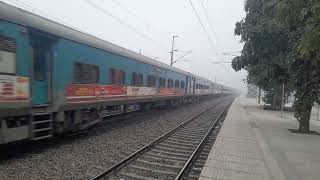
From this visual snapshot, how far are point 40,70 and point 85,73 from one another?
3010 millimetres

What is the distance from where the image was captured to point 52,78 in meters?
11.5

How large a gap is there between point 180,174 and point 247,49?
18.2 meters

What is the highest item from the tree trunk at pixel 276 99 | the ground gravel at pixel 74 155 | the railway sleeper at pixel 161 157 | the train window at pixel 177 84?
the train window at pixel 177 84

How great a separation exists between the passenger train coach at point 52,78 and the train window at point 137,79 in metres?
0.90

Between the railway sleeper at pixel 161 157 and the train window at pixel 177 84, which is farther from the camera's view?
the train window at pixel 177 84

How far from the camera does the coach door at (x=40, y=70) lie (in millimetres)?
10594

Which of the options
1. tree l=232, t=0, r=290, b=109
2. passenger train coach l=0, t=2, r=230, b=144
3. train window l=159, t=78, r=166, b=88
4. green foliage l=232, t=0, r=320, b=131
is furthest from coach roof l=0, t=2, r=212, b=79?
train window l=159, t=78, r=166, b=88

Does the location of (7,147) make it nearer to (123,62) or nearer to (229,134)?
(123,62)

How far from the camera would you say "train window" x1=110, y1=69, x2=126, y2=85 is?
16.7 metres

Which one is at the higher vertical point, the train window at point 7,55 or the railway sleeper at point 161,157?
the train window at point 7,55

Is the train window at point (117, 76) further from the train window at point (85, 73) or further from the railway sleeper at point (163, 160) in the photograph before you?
the railway sleeper at point (163, 160)

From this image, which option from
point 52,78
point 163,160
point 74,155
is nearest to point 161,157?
point 163,160

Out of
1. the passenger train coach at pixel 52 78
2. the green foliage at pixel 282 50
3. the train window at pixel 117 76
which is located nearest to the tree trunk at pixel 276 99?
the green foliage at pixel 282 50

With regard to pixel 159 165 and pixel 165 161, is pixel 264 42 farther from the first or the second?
pixel 159 165
